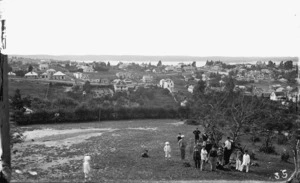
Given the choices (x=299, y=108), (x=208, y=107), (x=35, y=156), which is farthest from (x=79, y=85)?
(x=299, y=108)

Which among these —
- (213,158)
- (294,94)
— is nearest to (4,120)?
(213,158)

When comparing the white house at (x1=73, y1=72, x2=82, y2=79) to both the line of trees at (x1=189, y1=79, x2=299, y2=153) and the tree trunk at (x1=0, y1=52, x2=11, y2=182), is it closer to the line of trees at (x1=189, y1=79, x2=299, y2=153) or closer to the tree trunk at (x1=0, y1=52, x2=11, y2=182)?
the tree trunk at (x1=0, y1=52, x2=11, y2=182)

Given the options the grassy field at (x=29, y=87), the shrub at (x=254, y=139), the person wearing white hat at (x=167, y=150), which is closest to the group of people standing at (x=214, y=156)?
the person wearing white hat at (x=167, y=150)

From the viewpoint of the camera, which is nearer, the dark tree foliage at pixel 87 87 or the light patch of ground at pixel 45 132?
the light patch of ground at pixel 45 132

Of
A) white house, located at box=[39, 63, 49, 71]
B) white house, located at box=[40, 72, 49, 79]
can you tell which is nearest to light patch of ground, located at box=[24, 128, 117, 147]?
white house, located at box=[40, 72, 49, 79]

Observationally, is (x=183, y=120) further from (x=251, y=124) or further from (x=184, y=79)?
(x=251, y=124)

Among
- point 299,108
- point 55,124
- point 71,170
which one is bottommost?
point 71,170

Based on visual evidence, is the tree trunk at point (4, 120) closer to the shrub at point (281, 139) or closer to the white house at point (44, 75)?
the white house at point (44, 75)

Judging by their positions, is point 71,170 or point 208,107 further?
point 208,107
